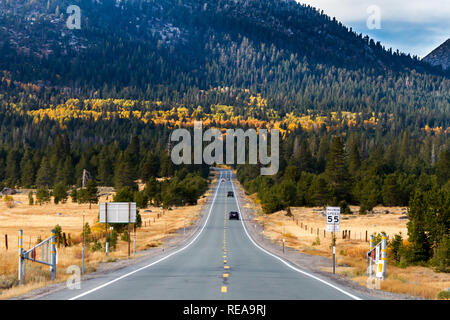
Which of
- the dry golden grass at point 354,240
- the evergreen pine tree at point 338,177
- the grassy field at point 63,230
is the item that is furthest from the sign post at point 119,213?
the evergreen pine tree at point 338,177

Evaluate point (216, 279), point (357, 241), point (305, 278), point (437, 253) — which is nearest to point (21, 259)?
point (216, 279)

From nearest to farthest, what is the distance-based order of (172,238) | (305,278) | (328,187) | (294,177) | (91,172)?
(305,278) < (172,238) < (328,187) < (294,177) < (91,172)

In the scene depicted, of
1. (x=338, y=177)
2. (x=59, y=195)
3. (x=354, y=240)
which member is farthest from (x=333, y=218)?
(x=59, y=195)

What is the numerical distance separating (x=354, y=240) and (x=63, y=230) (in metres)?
32.1

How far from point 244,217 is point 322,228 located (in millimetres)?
15808

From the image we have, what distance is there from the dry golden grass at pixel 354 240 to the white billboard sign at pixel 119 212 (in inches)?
515

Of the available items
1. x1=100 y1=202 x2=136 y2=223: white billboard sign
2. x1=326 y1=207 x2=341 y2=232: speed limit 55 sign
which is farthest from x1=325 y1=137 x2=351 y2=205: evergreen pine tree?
x1=326 y1=207 x2=341 y2=232: speed limit 55 sign

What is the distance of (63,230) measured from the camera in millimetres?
60250

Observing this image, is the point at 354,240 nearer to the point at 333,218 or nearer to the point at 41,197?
the point at 333,218

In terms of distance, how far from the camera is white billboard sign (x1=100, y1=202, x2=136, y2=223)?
34.2m

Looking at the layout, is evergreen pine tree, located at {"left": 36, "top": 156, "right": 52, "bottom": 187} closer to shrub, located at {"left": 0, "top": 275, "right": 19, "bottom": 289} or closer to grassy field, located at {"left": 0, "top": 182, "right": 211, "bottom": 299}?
grassy field, located at {"left": 0, "top": 182, "right": 211, "bottom": 299}

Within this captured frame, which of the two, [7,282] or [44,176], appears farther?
[44,176]

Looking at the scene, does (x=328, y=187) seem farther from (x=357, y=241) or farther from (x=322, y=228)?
(x=357, y=241)
